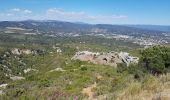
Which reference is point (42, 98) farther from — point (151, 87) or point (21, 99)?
point (151, 87)

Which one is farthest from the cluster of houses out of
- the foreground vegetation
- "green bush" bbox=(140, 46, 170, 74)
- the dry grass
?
the dry grass

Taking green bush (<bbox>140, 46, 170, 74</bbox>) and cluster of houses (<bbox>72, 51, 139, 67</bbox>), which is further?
cluster of houses (<bbox>72, 51, 139, 67</bbox>)

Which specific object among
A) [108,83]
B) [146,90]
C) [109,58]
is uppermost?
[146,90]

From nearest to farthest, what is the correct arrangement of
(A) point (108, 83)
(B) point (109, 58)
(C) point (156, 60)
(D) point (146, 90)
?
(D) point (146, 90) < (A) point (108, 83) < (C) point (156, 60) < (B) point (109, 58)

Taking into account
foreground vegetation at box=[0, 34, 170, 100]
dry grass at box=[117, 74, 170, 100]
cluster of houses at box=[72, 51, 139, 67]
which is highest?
dry grass at box=[117, 74, 170, 100]

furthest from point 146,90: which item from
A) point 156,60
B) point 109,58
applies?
point 109,58

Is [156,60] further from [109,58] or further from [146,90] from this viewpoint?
[109,58]

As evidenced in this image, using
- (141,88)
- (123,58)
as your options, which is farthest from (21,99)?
(123,58)

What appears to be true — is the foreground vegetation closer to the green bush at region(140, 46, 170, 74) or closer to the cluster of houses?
the green bush at region(140, 46, 170, 74)

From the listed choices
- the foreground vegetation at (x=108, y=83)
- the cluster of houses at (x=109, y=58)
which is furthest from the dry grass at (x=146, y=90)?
the cluster of houses at (x=109, y=58)

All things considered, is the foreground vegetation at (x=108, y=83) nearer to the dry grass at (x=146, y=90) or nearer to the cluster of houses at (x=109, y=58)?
the dry grass at (x=146, y=90)

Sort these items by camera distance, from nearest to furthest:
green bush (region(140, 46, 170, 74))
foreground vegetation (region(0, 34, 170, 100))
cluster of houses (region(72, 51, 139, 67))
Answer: foreground vegetation (region(0, 34, 170, 100)), green bush (region(140, 46, 170, 74)), cluster of houses (region(72, 51, 139, 67))
